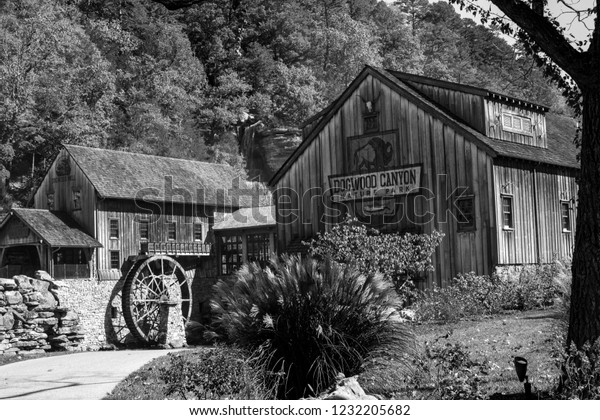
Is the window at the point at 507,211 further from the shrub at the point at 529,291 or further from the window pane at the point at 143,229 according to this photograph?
the window pane at the point at 143,229

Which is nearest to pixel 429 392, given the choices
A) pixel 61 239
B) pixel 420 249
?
pixel 420 249

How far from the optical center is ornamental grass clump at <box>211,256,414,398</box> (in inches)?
412

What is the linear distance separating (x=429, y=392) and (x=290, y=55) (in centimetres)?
6520

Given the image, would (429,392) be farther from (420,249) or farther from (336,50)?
(336,50)

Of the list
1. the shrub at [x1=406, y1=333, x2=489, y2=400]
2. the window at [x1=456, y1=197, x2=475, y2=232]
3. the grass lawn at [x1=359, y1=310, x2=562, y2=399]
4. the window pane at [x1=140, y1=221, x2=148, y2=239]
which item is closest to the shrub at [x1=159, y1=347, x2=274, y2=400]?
the grass lawn at [x1=359, y1=310, x2=562, y2=399]

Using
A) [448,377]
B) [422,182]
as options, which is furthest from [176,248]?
[448,377]

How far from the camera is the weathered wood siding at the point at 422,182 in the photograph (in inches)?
1013

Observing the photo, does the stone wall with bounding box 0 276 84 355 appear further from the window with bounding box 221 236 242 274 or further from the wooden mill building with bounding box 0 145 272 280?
the window with bounding box 221 236 242 274

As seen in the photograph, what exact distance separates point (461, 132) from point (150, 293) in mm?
24553

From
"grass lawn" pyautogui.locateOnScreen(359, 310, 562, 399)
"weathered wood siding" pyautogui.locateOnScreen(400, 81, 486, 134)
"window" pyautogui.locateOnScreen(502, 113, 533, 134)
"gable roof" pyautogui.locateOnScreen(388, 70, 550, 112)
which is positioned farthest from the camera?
"window" pyautogui.locateOnScreen(502, 113, 533, 134)

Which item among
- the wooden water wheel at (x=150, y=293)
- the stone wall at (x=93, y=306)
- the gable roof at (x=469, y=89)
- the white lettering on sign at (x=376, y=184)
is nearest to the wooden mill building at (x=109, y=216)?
the stone wall at (x=93, y=306)

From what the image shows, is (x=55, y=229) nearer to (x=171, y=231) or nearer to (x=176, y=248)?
(x=176, y=248)

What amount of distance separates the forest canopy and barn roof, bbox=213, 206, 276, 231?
33.8 ft

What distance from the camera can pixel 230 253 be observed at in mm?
47781
